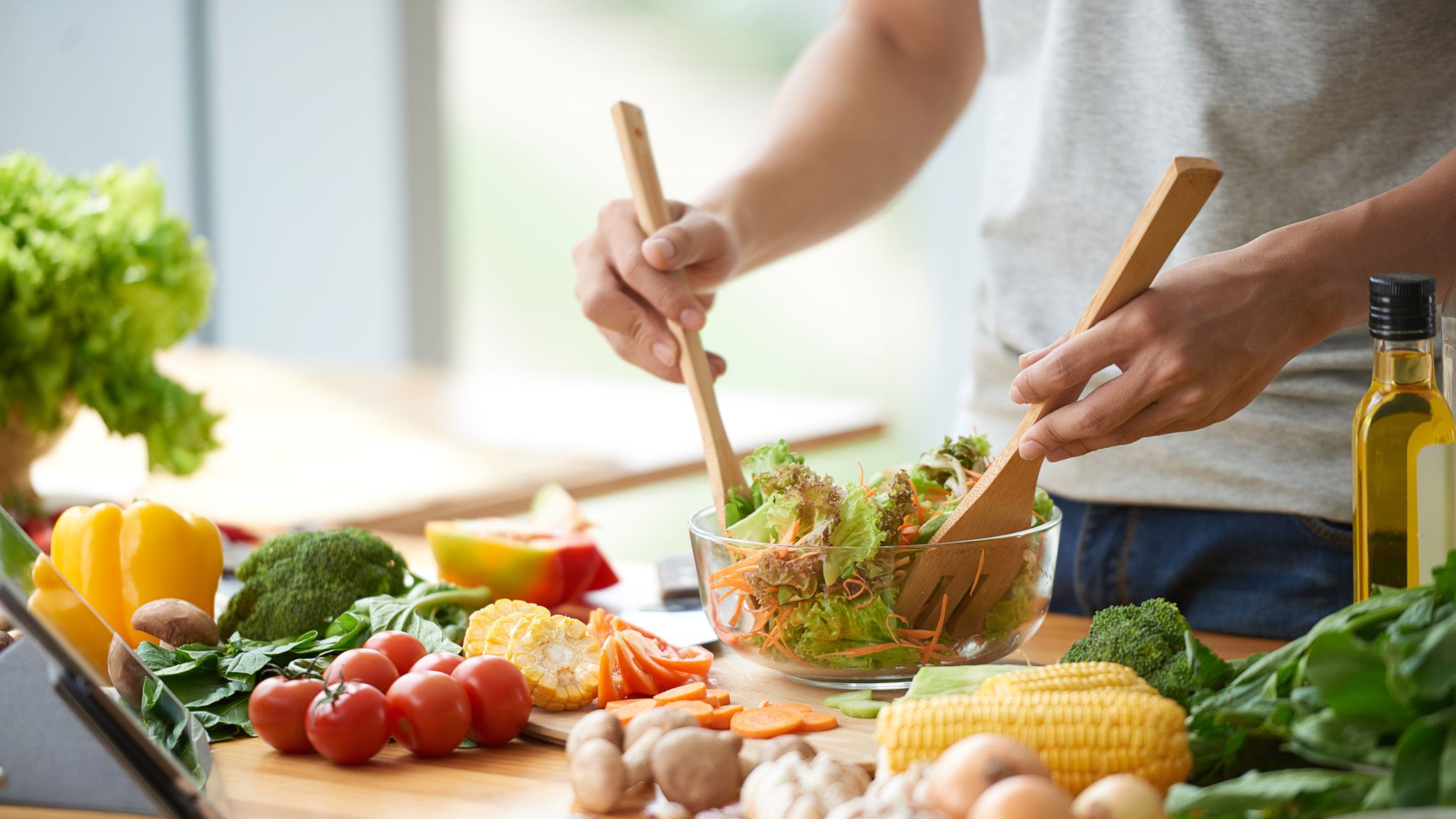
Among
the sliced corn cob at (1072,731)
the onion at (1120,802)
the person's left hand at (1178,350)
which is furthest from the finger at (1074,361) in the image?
the onion at (1120,802)

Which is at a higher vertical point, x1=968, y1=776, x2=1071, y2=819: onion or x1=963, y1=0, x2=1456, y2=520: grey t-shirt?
x1=963, y1=0, x2=1456, y2=520: grey t-shirt

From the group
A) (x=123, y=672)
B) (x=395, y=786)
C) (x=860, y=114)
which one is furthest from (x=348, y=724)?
(x=860, y=114)

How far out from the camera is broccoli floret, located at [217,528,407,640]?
127 cm

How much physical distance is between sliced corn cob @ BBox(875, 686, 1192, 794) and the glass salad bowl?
0.79 ft

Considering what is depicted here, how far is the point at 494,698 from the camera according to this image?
1.04 m

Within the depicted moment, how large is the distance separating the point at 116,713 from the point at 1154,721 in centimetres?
63

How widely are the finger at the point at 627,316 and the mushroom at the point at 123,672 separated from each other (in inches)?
22.9

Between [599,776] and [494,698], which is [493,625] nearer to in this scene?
[494,698]

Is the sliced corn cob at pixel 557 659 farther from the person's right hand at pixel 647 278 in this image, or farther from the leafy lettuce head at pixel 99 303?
the leafy lettuce head at pixel 99 303

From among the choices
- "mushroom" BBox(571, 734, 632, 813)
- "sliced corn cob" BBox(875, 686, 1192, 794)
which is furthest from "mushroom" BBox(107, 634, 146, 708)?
"sliced corn cob" BBox(875, 686, 1192, 794)

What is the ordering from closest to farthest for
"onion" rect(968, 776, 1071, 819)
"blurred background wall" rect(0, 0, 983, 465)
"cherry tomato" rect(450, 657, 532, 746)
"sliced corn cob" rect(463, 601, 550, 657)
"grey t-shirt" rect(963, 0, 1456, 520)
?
"onion" rect(968, 776, 1071, 819) < "cherry tomato" rect(450, 657, 532, 746) < "sliced corn cob" rect(463, 601, 550, 657) < "grey t-shirt" rect(963, 0, 1456, 520) < "blurred background wall" rect(0, 0, 983, 465)

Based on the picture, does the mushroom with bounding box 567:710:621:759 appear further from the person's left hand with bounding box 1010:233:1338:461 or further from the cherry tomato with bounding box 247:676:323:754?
the person's left hand with bounding box 1010:233:1338:461

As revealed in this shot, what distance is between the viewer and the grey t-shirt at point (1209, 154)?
137 cm

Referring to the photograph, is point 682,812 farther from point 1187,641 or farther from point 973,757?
point 1187,641
